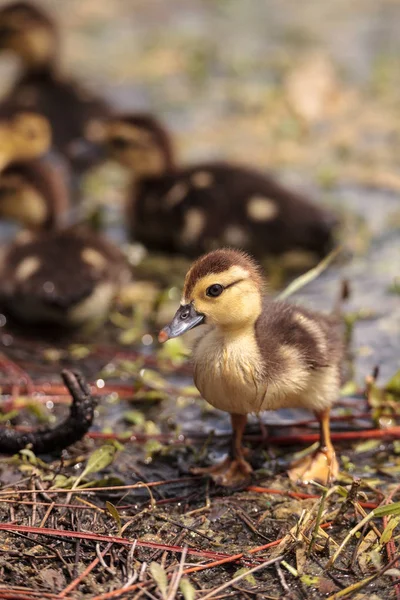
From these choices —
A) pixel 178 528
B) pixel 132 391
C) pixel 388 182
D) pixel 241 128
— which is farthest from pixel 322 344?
pixel 241 128

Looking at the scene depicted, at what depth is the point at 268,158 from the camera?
5.86 meters

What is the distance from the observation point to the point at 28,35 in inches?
246

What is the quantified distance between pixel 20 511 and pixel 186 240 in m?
2.33

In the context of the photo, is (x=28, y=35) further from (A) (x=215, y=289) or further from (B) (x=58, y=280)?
(A) (x=215, y=289)

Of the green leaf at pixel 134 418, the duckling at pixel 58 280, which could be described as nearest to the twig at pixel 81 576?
the green leaf at pixel 134 418

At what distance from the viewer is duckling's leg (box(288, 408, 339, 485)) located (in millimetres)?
2889

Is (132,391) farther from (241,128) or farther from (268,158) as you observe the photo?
(241,128)

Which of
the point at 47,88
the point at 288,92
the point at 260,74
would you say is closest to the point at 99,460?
the point at 47,88

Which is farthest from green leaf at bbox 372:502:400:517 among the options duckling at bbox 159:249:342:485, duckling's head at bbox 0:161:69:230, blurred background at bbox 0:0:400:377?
duckling's head at bbox 0:161:69:230

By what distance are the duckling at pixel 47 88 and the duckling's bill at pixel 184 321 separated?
281 cm

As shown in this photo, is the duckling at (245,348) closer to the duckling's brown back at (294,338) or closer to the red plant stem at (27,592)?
the duckling's brown back at (294,338)

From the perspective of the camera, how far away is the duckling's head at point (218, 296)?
8.54 ft

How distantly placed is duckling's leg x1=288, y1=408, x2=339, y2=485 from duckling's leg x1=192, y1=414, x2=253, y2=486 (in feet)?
0.46

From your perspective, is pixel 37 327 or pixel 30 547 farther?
pixel 37 327
